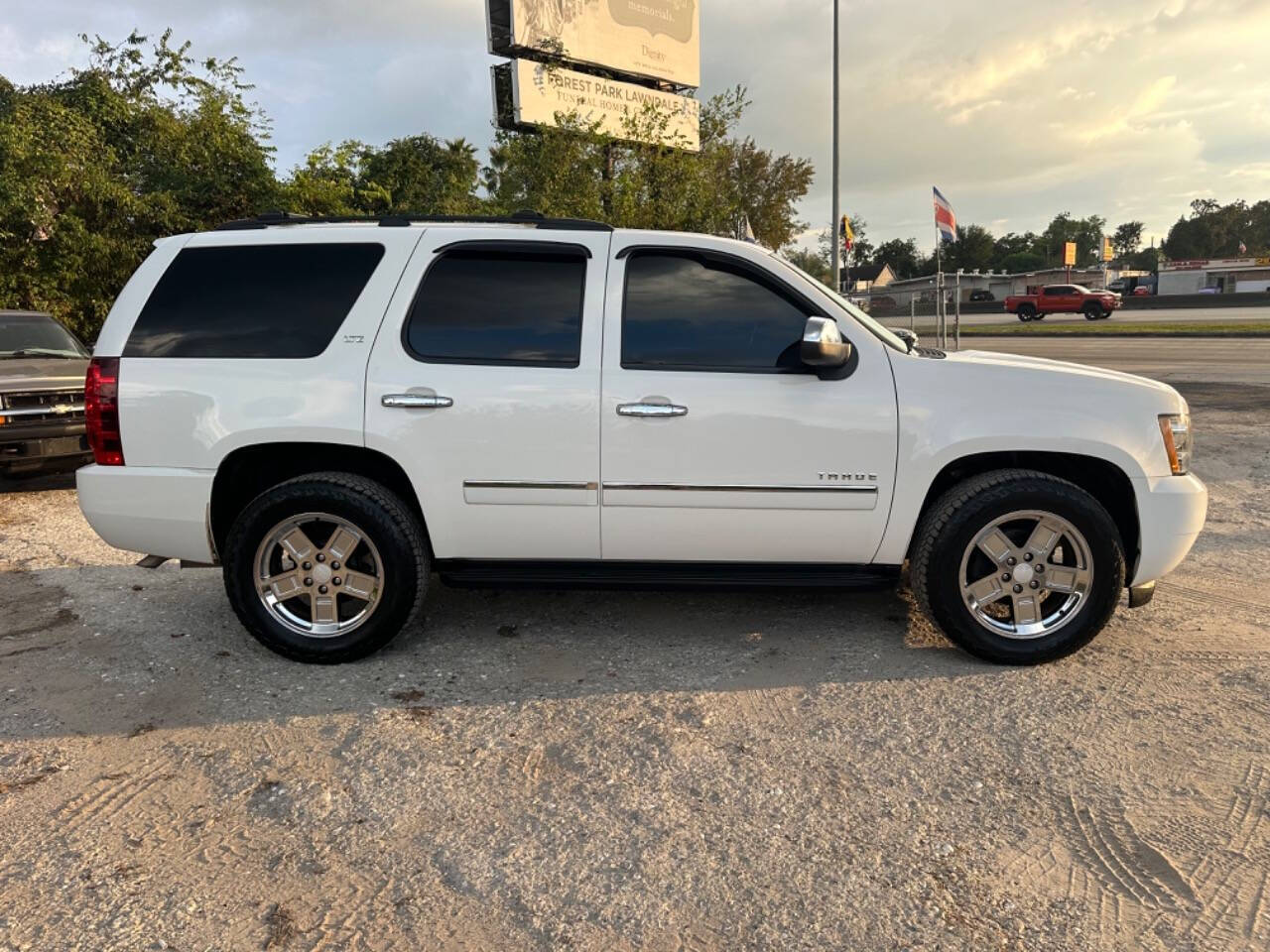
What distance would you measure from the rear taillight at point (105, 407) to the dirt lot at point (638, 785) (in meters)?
0.98

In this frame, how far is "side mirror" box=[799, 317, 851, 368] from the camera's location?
11.2ft

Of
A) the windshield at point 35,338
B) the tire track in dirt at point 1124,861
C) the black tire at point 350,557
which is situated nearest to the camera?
the tire track in dirt at point 1124,861

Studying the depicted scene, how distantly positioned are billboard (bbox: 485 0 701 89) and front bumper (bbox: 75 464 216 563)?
67.6 ft

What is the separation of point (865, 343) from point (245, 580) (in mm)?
2940

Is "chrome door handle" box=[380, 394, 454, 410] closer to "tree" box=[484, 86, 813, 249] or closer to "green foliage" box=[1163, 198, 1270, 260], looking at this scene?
"tree" box=[484, 86, 813, 249]

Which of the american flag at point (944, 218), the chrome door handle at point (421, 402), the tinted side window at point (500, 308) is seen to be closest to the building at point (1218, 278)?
the american flag at point (944, 218)

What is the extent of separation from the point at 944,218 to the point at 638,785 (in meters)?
14.1

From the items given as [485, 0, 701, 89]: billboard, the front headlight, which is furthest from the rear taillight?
[485, 0, 701, 89]: billboard

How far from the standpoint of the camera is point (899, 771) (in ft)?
9.47

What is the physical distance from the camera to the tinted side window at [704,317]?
3.64 metres

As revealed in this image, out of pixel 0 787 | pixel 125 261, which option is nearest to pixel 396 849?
pixel 0 787

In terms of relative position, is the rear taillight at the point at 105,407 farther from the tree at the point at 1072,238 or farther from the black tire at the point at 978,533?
the tree at the point at 1072,238

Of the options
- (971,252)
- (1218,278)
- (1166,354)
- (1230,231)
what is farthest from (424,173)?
(1230,231)

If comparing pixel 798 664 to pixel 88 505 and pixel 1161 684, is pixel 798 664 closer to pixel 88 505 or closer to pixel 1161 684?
pixel 1161 684
